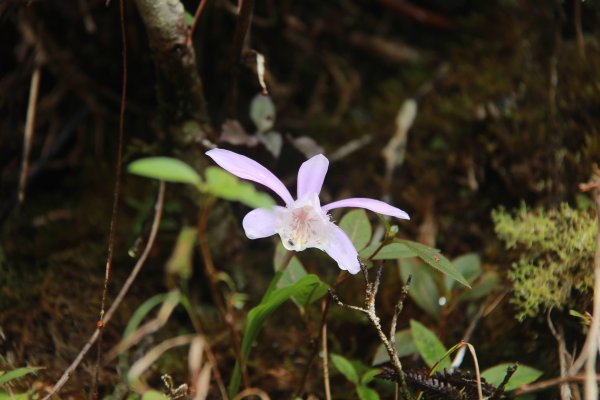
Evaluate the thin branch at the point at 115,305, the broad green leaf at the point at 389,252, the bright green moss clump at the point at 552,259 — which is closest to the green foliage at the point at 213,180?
the broad green leaf at the point at 389,252

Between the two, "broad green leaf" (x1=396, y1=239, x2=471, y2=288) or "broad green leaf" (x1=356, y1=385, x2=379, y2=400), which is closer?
"broad green leaf" (x1=396, y1=239, x2=471, y2=288)

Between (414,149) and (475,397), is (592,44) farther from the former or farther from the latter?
(475,397)

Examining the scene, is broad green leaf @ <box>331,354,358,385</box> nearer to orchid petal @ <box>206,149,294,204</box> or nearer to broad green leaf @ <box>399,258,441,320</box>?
broad green leaf @ <box>399,258,441,320</box>

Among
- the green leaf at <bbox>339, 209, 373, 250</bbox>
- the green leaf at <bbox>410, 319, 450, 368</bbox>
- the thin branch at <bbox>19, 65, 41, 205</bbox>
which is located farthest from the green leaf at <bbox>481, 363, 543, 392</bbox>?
the thin branch at <bbox>19, 65, 41, 205</bbox>

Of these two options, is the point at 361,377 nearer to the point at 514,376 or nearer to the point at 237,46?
the point at 514,376

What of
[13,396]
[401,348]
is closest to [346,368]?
[401,348]

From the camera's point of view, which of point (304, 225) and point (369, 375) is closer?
point (304, 225)

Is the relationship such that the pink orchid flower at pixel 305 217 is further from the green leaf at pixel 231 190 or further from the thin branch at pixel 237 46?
the thin branch at pixel 237 46
